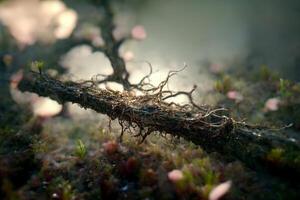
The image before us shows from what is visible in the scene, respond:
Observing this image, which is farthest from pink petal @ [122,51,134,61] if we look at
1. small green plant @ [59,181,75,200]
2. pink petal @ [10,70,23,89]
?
small green plant @ [59,181,75,200]

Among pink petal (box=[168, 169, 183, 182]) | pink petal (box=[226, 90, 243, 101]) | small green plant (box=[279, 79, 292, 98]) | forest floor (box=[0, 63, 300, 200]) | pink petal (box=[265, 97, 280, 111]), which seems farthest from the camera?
pink petal (box=[226, 90, 243, 101])

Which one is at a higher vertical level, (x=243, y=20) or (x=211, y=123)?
(x=243, y=20)

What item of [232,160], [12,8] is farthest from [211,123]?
[12,8]

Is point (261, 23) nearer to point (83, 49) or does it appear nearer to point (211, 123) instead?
point (83, 49)

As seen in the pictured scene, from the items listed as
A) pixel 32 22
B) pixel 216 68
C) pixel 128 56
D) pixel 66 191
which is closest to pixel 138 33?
pixel 128 56

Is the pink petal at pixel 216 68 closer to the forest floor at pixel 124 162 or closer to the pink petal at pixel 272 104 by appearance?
the forest floor at pixel 124 162

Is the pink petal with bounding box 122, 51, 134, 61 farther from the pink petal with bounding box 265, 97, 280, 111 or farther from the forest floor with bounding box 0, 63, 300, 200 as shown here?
the pink petal with bounding box 265, 97, 280, 111
